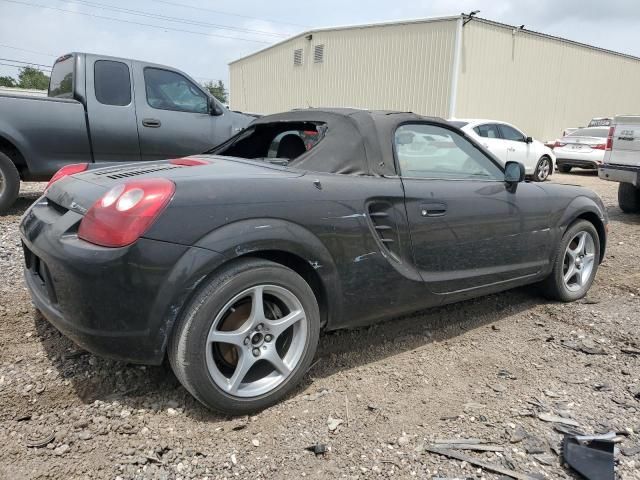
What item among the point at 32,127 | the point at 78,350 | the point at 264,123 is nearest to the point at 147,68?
the point at 32,127

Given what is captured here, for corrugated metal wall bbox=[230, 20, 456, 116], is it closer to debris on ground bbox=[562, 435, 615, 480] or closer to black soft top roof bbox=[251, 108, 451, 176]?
black soft top roof bbox=[251, 108, 451, 176]

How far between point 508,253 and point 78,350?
110 inches

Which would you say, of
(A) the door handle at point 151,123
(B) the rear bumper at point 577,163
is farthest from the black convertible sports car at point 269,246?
(B) the rear bumper at point 577,163

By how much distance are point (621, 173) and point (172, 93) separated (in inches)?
267

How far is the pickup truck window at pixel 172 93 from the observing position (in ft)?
21.5

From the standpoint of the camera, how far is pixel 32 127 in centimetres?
575

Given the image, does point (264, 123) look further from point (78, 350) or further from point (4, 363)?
point (4, 363)

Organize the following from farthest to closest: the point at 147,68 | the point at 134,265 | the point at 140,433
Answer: the point at 147,68 → the point at 140,433 → the point at 134,265

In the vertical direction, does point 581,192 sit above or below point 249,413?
above

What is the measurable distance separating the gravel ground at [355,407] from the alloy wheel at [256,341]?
18cm

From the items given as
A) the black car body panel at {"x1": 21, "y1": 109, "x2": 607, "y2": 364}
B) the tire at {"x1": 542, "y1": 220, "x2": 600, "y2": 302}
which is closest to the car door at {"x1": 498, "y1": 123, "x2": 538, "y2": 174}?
the tire at {"x1": 542, "y1": 220, "x2": 600, "y2": 302}

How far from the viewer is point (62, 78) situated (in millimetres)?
6539

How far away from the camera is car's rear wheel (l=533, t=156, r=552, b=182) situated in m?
13.6

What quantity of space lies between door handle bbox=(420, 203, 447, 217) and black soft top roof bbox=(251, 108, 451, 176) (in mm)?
273
